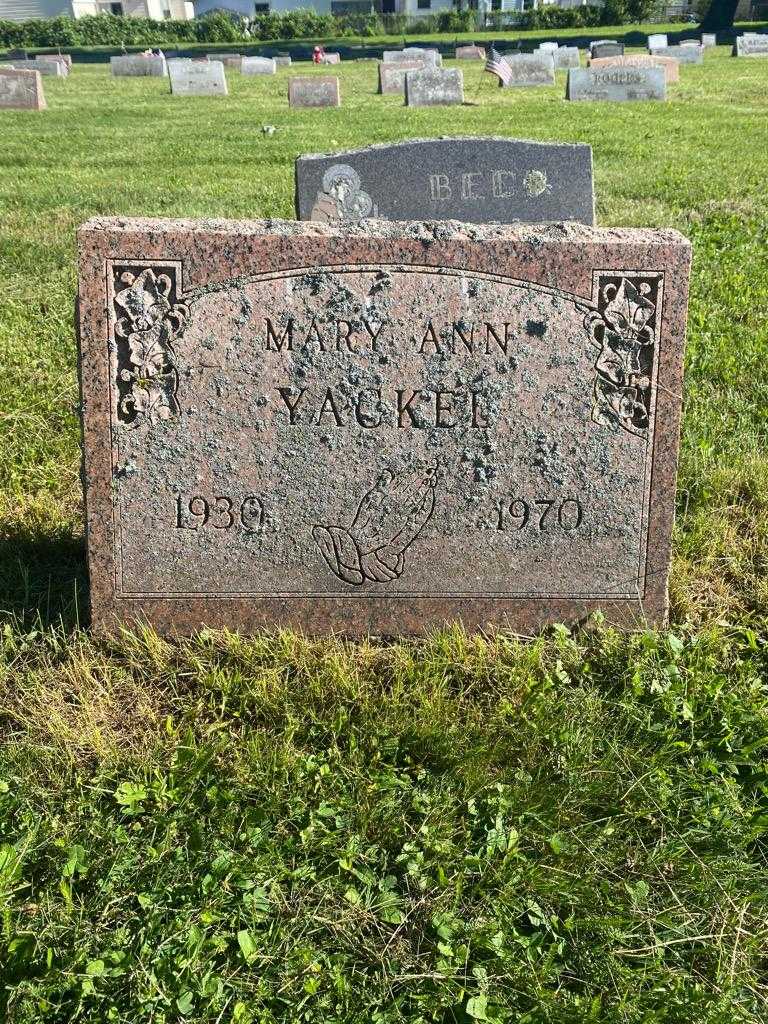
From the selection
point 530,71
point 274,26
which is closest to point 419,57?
point 530,71

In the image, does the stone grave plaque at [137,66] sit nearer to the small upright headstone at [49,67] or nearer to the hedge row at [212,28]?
the small upright headstone at [49,67]

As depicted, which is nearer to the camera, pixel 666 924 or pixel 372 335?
pixel 666 924

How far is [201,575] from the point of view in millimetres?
2953

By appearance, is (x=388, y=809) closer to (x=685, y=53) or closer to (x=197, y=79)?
(x=197, y=79)

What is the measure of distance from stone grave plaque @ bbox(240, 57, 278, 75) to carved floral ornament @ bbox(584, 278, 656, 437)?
115 feet

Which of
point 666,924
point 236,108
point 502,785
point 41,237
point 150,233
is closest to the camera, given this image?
point 666,924

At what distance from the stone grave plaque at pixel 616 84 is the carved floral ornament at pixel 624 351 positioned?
20.1m

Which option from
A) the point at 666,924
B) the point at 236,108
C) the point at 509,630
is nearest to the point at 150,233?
the point at 509,630

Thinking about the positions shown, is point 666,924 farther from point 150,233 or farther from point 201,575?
point 150,233

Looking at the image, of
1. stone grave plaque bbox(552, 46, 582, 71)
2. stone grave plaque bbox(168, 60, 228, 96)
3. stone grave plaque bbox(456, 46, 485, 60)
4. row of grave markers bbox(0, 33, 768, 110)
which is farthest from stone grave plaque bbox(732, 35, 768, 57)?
stone grave plaque bbox(168, 60, 228, 96)

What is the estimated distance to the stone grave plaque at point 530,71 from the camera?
83.3ft

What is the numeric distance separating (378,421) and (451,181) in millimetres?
3773

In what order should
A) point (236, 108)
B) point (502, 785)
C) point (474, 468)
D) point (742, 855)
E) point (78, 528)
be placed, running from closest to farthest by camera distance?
point (742, 855) → point (502, 785) → point (474, 468) → point (78, 528) → point (236, 108)

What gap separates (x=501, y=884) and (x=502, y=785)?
0.29 metres
